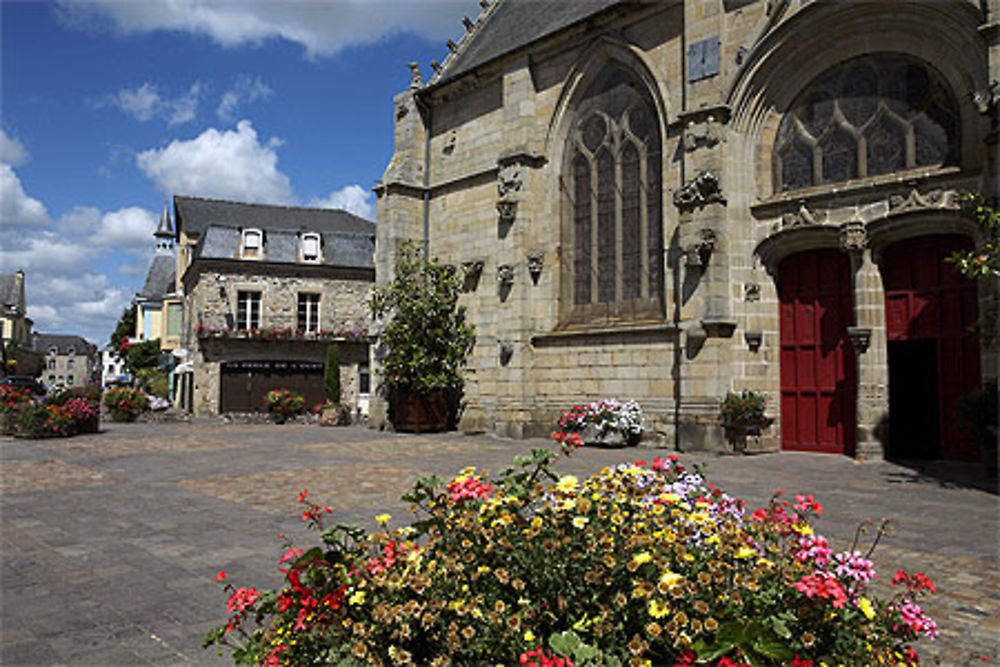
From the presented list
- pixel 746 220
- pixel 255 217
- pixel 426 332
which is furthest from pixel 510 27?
pixel 255 217

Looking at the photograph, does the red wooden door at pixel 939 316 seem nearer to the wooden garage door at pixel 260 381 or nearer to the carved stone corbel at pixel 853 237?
the carved stone corbel at pixel 853 237

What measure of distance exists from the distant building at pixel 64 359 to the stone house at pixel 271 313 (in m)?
83.7

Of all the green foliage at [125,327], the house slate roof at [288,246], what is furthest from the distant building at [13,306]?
the house slate roof at [288,246]

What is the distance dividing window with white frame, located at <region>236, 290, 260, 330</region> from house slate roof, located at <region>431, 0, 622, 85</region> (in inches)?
545

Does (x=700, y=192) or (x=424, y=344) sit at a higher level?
(x=700, y=192)

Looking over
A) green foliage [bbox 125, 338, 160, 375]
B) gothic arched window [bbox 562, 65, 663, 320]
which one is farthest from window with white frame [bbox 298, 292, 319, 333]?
green foliage [bbox 125, 338, 160, 375]

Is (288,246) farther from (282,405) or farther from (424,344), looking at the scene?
(424,344)

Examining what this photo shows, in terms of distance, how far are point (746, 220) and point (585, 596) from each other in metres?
11.1

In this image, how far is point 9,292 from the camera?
245 feet

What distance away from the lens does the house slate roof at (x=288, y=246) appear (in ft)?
93.1

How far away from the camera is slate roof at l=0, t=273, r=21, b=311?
73.1m

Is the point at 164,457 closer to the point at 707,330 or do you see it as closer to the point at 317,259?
the point at 707,330

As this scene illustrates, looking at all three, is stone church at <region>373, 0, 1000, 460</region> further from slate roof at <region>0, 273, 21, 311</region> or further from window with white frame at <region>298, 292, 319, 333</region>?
slate roof at <region>0, 273, 21, 311</region>

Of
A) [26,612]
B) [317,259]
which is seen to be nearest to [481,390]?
[26,612]
